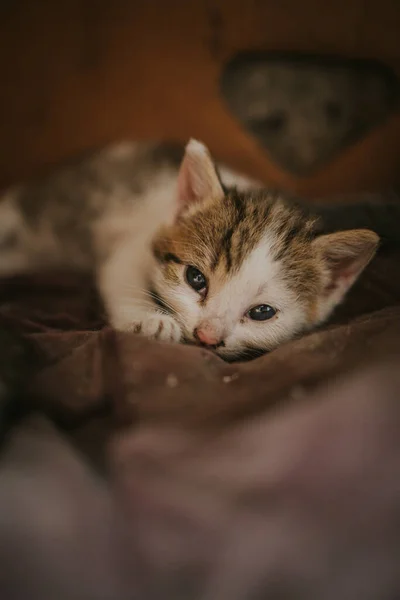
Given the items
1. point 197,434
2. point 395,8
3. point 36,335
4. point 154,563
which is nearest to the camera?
point 154,563

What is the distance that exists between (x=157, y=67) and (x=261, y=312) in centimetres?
82

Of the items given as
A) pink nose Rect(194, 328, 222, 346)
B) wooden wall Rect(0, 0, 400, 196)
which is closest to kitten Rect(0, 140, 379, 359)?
pink nose Rect(194, 328, 222, 346)

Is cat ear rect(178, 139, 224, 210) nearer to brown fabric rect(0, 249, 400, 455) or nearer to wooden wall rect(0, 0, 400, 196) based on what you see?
brown fabric rect(0, 249, 400, 455)

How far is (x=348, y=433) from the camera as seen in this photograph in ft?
2.08

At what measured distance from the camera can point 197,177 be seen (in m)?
0.92

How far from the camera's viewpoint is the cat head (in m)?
0.83

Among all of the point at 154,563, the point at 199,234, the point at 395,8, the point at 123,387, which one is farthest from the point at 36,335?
the point at 395,8

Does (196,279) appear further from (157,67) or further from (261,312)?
(157,67)

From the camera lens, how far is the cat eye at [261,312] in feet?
2.77

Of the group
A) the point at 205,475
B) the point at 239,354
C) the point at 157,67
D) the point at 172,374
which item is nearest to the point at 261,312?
the point at 239,354

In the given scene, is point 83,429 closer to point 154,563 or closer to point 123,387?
point 123,387

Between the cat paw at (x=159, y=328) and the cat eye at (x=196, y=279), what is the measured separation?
64mm

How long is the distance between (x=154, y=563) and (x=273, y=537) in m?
0.13

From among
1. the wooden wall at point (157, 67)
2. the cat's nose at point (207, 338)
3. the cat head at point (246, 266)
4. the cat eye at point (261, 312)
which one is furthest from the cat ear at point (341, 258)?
the wooden wall at point (157, 67)
